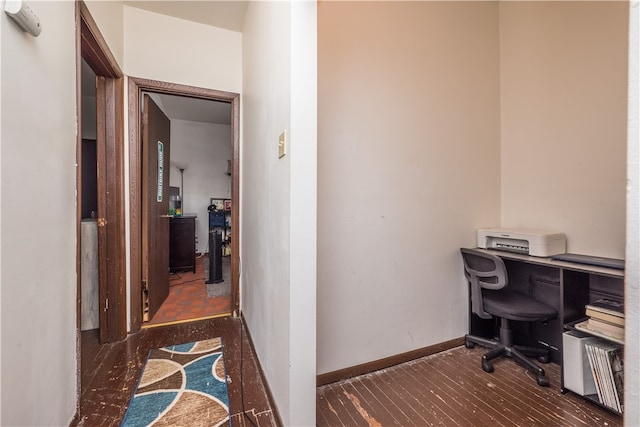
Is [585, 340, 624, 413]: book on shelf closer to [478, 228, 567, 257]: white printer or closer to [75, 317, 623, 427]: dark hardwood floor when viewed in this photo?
[75, 317, 623, 427]: dark hardwood floor

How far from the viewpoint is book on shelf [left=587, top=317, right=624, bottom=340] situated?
1.43 metres

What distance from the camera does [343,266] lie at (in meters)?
1.77

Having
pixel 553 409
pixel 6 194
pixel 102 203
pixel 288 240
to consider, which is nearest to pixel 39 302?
pixel 6 194

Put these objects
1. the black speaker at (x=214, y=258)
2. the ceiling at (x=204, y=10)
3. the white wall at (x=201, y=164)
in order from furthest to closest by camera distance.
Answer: the white wall at (x=201, y=164)
the black speaker at (x=214, y=258)
the ceiling at (x=204, y=10)

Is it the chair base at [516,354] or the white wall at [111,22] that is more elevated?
the white wall at [111,22]

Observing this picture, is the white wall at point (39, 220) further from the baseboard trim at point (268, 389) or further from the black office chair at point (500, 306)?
the black office chair at point (500, 306)

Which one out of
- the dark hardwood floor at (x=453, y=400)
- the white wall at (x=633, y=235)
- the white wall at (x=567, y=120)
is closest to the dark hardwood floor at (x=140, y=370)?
the dark hardwood floor at (x=453, y=400)

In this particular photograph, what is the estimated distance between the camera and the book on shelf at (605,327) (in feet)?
4.68

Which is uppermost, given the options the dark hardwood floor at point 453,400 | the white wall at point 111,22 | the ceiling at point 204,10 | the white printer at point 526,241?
the ceiling at point 204,10

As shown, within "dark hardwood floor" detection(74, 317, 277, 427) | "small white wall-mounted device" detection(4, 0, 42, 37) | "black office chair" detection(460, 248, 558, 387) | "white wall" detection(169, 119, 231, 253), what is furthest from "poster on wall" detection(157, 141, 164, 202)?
"black office chair" detection(460, 248, 558, 387)

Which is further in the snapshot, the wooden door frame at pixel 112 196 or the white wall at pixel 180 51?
the white wall at pixel 180 51

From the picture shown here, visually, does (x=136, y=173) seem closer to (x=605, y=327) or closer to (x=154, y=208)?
(x=154, y=208)

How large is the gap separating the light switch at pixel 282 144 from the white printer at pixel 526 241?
180 centimetres

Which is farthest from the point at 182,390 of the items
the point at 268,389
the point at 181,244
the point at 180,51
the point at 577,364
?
the point at 181,244
